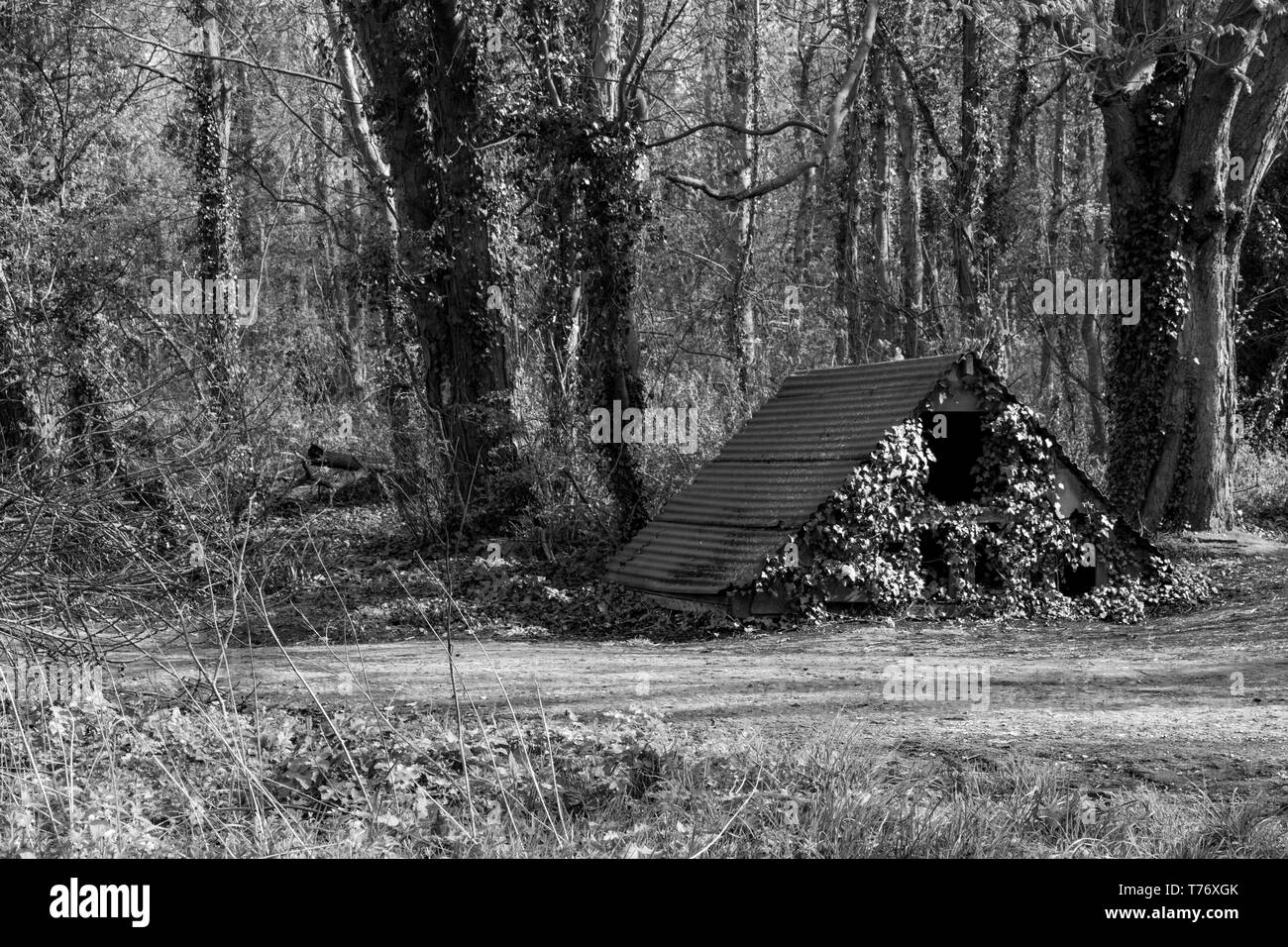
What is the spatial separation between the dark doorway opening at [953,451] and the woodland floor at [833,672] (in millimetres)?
2274

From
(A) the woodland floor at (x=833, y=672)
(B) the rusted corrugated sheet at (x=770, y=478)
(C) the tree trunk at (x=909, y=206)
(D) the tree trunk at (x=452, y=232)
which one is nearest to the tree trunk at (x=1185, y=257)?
(A) the woodland floor at (x=833, y=672)

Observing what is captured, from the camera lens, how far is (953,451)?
14.4 meters

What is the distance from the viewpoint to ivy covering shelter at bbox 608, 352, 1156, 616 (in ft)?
40.6

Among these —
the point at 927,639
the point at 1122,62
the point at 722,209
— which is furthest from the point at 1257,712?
the point at 722,209

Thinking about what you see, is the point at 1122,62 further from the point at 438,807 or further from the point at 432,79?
the point at 438,807

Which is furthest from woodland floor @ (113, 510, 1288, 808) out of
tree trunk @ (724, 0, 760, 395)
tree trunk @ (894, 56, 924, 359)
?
tree trunk @ (724, 0, 760, 395)

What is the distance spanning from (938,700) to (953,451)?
6.00 m

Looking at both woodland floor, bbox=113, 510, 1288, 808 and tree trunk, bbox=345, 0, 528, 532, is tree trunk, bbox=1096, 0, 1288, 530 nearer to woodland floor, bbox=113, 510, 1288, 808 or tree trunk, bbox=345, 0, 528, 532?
woodland floor, bbox=113, 510, 1288, 808

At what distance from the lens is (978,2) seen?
52.9 feet

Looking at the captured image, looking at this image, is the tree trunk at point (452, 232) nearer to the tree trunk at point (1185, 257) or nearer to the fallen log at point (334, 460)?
the fallen log at point (334, 460)

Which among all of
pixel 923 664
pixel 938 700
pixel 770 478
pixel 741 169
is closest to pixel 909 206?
pixel 741 169

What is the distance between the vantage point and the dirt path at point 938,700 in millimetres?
7453

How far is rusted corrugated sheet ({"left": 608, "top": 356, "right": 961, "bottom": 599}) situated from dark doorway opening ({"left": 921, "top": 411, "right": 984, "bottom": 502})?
71 cm

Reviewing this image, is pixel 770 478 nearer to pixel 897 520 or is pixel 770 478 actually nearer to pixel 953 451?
pixel 897 520
